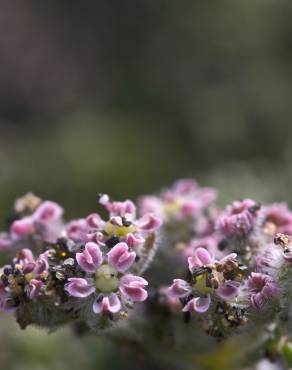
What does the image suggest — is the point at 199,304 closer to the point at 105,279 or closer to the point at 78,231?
the point at 105,279

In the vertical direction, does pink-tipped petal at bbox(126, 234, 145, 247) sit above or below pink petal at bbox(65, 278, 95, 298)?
above

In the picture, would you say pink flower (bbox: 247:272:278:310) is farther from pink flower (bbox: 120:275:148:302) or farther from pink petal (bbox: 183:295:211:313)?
pink flower (bbox: 120:275:148:302)

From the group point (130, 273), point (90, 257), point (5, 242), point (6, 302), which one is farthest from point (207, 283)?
point (5, 242)

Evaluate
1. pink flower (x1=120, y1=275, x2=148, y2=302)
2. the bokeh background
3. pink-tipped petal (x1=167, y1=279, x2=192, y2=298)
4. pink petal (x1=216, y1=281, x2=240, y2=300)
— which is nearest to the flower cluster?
pink flower (x1=120, y1=275, x2=148, y2=302)

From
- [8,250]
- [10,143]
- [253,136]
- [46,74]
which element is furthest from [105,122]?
[8,250]

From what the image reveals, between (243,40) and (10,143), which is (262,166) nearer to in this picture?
(243,40)
